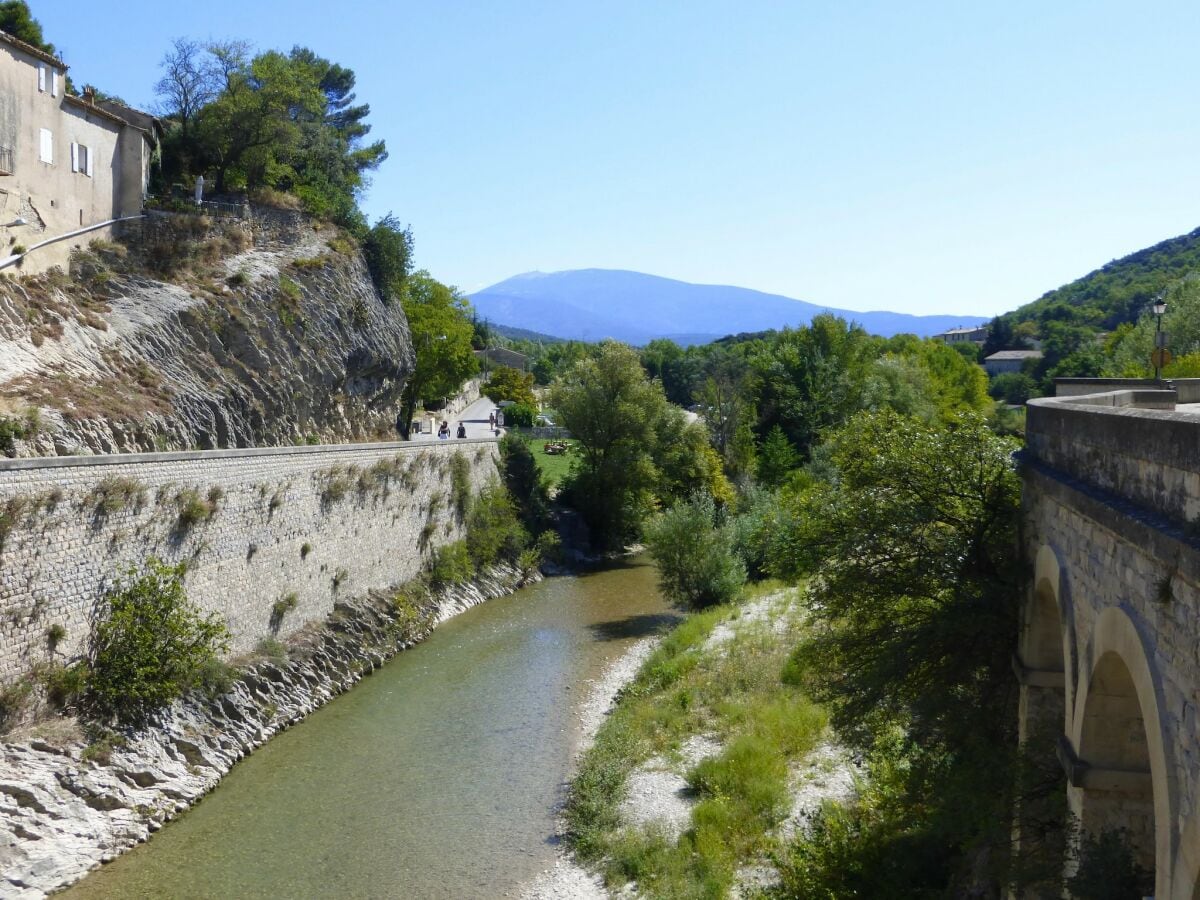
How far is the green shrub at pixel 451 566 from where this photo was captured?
29.4m

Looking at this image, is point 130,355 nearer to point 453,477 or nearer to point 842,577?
point 453,477

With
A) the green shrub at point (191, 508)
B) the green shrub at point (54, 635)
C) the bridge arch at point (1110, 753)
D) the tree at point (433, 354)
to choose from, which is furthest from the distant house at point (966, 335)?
the bridge arch at point (1110, 753)

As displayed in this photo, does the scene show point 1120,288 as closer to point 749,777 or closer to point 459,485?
point 459,485

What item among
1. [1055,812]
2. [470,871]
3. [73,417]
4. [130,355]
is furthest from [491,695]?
[1055,812]

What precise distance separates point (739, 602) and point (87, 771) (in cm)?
1835

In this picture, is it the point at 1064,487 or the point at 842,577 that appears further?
the point at 842,577

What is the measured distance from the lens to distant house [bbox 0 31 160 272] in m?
23.6

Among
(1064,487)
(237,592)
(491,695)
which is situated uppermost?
(1064,487)

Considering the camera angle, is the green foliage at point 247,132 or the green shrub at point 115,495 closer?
the green shrub at point 115,495

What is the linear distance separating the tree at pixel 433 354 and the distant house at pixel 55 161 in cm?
1571

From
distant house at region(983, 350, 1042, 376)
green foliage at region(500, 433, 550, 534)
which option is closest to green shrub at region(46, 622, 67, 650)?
green foliage at region(500, 433, 550, 534)

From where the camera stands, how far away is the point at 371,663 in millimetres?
22844

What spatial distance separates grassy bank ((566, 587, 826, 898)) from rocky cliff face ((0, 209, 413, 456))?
1231 cm

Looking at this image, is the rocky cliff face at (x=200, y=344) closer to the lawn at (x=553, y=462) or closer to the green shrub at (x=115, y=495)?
the green shrub at (x=115, y=495)
